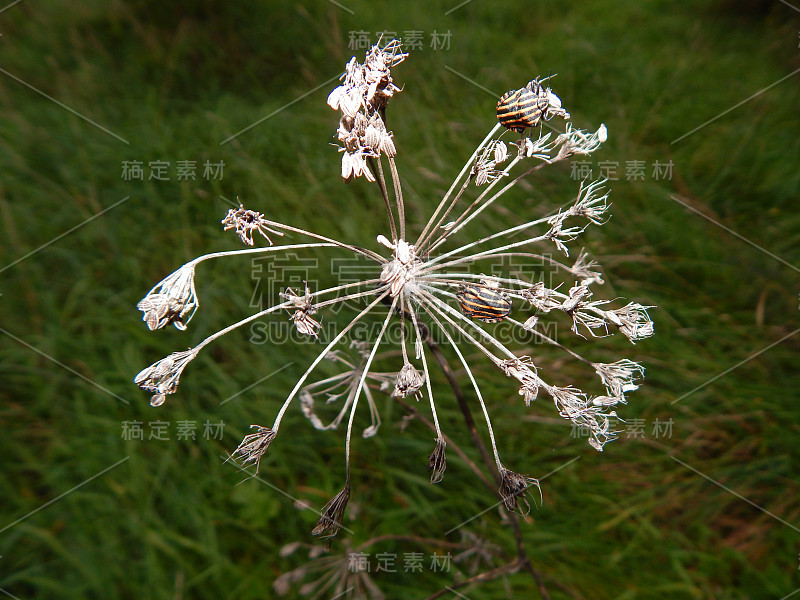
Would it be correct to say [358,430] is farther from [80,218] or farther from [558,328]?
[80,218]

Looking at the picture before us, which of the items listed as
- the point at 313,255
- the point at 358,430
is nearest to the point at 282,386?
the point at 358,430

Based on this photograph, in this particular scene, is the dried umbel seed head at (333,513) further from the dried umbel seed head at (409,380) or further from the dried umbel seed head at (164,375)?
the dried umbel seed head at (164,375)

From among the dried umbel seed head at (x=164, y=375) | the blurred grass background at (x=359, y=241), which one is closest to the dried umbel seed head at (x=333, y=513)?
the dried umbel seed head at (x=164, y=375)

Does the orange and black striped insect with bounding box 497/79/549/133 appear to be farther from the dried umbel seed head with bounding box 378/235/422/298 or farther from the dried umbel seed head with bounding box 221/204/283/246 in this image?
the dried umbel seed head with bounding box 221/204/283/246

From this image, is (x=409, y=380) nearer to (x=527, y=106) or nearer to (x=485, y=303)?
(x=485, y=303)

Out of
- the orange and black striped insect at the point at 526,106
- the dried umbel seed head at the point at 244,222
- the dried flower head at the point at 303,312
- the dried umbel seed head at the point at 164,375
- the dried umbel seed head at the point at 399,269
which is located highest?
the orange and black striped insect at the point at 526,106

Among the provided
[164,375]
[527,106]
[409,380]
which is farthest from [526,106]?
[164,375]

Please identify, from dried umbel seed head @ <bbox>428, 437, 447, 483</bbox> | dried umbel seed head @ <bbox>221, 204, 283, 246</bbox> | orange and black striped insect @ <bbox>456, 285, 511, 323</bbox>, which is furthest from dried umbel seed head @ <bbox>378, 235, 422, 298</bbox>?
dried umbel seed head @ <bbox>428, 437, 447, 483</bbox>
